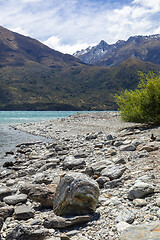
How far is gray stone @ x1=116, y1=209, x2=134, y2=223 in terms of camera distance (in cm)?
439

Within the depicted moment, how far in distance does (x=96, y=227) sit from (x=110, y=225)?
32 centimetres

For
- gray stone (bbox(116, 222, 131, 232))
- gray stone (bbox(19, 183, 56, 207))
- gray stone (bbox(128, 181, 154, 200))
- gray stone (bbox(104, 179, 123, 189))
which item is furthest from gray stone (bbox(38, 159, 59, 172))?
gray stone (bbox(116, 222, 131, 232))

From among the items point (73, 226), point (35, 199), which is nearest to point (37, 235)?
point (73, 226)

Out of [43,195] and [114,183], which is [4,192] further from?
[114,183]

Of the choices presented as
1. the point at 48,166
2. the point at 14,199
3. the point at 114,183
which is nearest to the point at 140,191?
the point at 114,183

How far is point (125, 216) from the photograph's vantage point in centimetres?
452

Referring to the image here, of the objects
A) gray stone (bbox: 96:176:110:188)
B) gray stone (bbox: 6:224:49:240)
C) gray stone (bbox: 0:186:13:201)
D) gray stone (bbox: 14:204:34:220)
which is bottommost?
gray stone (bbox: 0:186:13:201)

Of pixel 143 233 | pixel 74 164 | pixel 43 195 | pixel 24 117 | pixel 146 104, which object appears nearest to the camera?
pixel 143 233

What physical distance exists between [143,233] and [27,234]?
231 cm

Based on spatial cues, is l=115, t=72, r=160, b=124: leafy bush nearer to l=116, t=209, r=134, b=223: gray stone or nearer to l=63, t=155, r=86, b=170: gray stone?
l=63, t=155, r=86, b=170: gray stone

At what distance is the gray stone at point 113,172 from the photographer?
7357 mm

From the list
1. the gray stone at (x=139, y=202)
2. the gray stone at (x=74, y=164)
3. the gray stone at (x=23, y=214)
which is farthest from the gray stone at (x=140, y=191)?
the gray stone at (x=74, y=164)

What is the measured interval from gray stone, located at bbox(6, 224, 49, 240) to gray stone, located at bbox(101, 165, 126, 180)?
3477mm

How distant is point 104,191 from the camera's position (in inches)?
251
